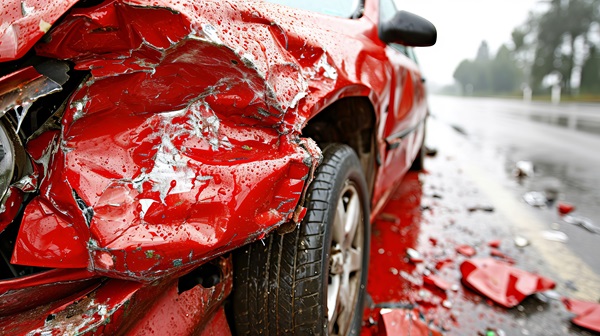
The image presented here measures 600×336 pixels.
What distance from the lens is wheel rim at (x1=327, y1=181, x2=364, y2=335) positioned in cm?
159

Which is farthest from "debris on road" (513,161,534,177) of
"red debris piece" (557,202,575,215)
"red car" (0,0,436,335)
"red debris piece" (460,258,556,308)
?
"red car" (0,0,436,335)

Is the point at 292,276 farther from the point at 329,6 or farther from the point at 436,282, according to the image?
the point at 436,282

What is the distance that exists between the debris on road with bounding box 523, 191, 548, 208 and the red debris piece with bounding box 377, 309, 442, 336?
2752 millimetres

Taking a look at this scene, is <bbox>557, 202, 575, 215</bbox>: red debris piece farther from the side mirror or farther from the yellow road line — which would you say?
the side mirror

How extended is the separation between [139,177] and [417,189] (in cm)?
390

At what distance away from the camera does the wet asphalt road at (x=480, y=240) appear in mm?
2111

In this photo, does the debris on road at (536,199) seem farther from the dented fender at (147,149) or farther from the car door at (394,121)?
the dented fender at (147,149)

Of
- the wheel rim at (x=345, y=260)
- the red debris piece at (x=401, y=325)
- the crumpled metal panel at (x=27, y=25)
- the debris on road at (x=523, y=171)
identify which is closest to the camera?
the crumpled metal panel at (x=27, y=25)

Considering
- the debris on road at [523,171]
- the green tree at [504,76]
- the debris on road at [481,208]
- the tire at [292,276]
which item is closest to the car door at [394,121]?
the tire at [292,276]

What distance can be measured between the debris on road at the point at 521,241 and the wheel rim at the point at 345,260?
1747mm

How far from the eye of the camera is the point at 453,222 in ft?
11.3

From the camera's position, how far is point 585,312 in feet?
7.02

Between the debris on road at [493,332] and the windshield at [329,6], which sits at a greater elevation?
the windshield at [329,6]

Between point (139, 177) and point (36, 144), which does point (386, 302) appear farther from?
point (36, 144)
